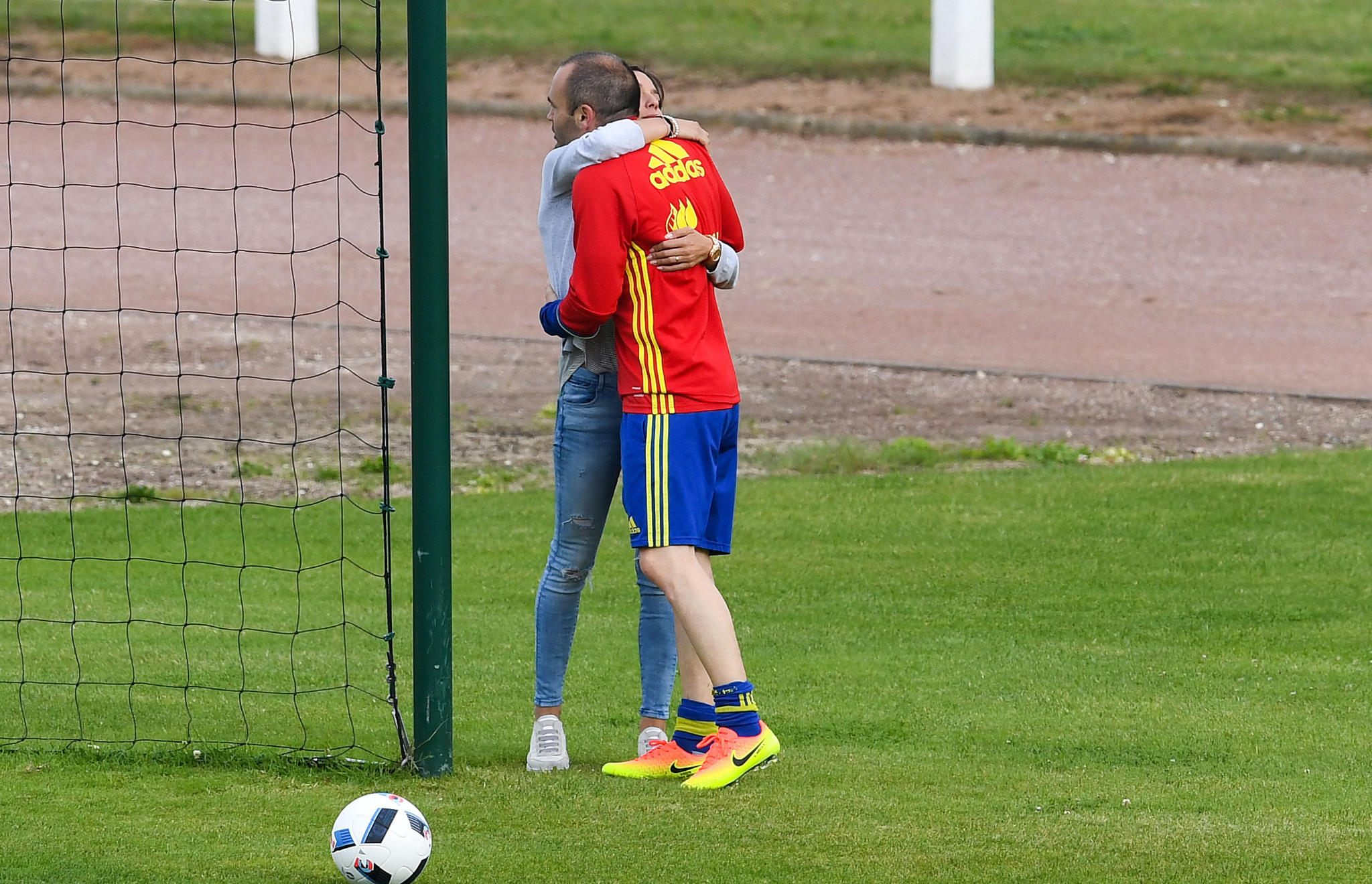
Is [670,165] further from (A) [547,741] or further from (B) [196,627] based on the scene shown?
(B) [196,627]

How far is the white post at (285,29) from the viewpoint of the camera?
20484 millimetres

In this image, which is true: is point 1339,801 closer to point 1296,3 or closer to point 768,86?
point 768,86

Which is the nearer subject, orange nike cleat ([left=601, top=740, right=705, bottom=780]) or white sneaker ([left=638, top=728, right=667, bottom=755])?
orange nike cleat ([left=601, top=740, right=705, bottom=780])

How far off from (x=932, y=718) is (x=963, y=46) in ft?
45.6

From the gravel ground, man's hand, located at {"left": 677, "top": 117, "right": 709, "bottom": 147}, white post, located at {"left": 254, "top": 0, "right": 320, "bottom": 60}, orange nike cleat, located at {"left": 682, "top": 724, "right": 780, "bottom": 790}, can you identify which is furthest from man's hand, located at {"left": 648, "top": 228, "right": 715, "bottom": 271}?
white post, located at {"left": 254, "top": 0, "right": 320, "bottom": 60}

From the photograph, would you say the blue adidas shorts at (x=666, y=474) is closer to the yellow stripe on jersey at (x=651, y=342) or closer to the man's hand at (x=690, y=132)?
the yellow stripe on jersey at (x=651, y=342)

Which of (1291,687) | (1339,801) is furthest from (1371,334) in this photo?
(1339,801)

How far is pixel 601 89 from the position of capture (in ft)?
15.4

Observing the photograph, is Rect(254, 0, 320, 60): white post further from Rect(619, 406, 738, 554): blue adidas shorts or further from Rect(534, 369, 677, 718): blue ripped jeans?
Rect(619, 406, 738, 554): blue adidas shorts

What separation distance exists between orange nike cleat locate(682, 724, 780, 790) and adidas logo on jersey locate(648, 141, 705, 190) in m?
1.36

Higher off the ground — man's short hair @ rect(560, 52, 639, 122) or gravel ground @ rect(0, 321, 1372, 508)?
man's short hair @ rect(560, 52, 639, 122)

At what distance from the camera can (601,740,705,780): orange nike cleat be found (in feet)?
15.8

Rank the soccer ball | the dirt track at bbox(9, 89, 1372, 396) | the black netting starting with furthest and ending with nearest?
the dirt track at bbox(9, 89, 1372, 396) → the black netting → the soccer ball

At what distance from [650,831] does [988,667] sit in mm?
2066
